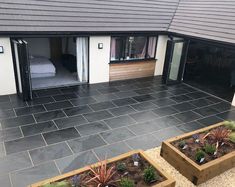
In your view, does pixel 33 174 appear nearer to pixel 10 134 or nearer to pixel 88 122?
pixel 10 134

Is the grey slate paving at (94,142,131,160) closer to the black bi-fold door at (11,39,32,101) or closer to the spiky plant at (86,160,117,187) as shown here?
the spiky plant at (86,160,117,187)

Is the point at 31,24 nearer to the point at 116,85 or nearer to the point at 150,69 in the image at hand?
the point at 116,85

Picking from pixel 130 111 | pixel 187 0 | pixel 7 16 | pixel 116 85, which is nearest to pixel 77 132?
pixel 130 111

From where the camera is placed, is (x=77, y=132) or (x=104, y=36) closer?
(x=77, y=132)

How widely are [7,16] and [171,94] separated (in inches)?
256

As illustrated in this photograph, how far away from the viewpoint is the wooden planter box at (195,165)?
4.57m

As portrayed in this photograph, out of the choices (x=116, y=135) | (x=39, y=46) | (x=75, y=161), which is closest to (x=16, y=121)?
(x=75, y=161)

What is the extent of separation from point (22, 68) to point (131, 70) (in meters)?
4.88

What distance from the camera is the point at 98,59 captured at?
9.39m

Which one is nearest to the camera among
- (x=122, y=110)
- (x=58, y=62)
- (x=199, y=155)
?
(x=199, y=155)

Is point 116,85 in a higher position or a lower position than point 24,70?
lower

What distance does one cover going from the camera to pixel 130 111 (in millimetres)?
7551

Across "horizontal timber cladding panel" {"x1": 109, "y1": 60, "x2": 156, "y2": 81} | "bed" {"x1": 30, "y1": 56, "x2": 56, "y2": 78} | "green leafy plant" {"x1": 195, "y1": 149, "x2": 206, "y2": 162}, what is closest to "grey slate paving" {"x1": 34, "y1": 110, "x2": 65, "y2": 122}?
"bed" {"x1": 30, "y1": 56, "x2": 56, "y2": 78}

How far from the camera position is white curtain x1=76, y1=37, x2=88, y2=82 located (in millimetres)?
8961
